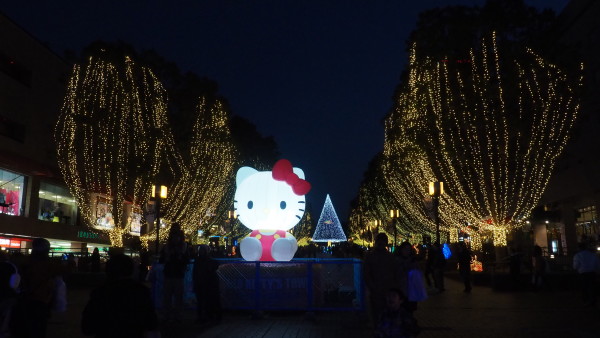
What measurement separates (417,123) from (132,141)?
569 inches

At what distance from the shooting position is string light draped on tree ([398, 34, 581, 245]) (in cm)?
2638

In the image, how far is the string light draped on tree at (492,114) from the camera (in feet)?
86.5

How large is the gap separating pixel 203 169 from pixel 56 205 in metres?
9.15

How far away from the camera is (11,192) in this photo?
29.9 m

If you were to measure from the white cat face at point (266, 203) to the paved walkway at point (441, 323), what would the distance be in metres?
2.48

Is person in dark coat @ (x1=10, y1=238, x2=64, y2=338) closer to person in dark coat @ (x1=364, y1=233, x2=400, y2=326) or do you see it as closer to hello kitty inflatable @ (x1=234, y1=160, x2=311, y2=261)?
person in dark coat @ (x1=364, y1=233, x2=400, y2=326)

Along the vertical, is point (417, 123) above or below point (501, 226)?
above

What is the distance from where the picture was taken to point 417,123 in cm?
2808

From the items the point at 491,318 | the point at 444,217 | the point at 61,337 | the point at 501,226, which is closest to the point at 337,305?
the point at 491,318

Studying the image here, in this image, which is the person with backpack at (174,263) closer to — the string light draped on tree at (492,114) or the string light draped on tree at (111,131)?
the string light draped on tree at (492,114)

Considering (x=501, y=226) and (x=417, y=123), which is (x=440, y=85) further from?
(x=501, y=226)

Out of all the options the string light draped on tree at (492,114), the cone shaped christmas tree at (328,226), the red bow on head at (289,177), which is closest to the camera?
the red bow on head at (289,177)

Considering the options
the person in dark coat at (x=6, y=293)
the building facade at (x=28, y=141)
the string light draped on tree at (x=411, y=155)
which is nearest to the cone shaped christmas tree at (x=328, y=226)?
the string light draped on tree at (x=411, y=155)

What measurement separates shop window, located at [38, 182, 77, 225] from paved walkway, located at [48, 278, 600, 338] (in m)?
19.5
